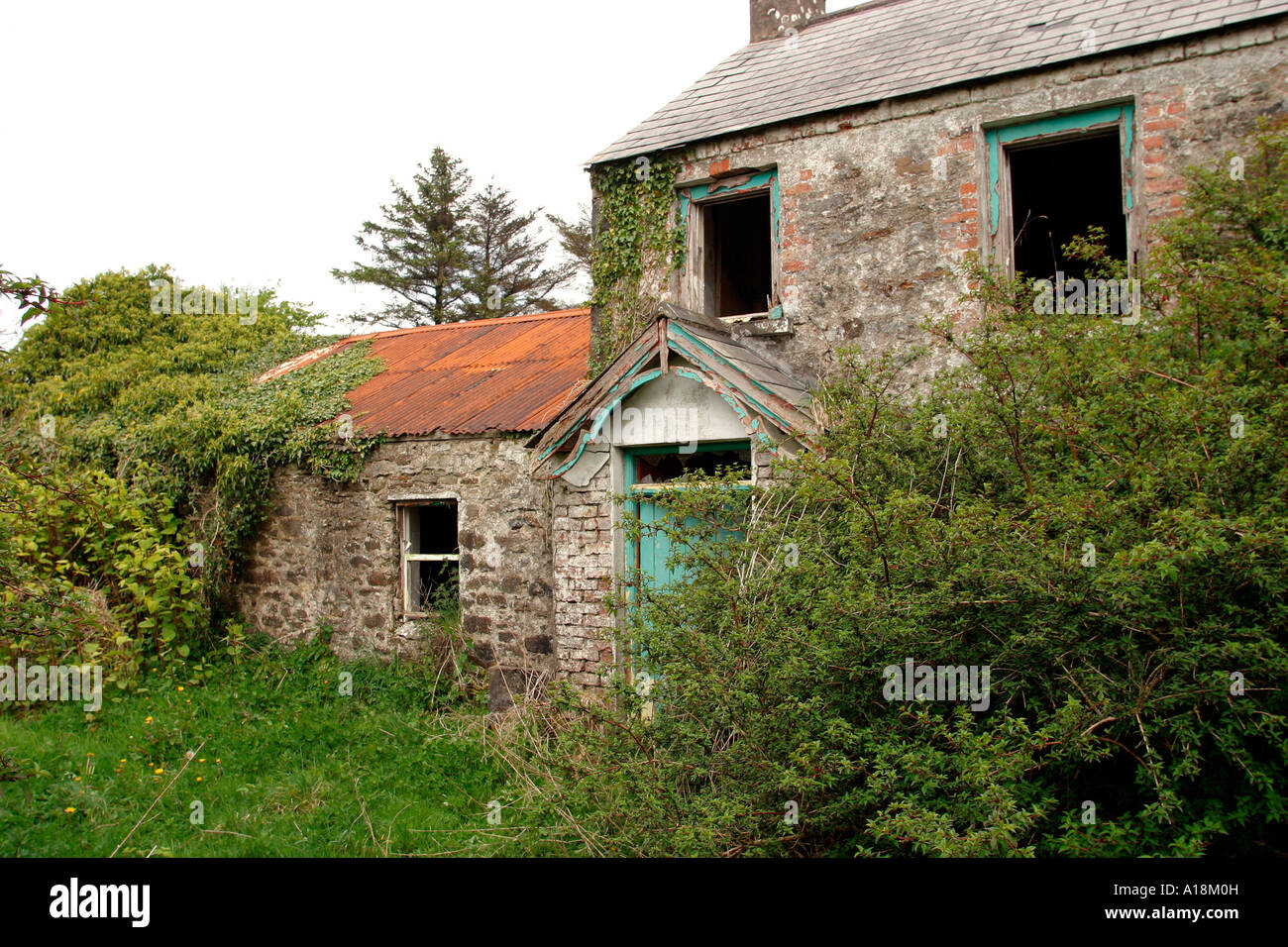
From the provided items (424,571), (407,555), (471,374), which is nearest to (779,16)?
(471,374)

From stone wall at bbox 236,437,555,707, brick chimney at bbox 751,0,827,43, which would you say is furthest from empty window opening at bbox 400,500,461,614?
brick chimney at bbox 751,0,827,43

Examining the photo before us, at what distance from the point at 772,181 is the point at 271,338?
11182mm

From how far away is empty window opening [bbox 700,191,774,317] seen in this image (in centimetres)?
938

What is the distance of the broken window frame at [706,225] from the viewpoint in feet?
27.7

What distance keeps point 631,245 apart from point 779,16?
151 inches

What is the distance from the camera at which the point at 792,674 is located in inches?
180

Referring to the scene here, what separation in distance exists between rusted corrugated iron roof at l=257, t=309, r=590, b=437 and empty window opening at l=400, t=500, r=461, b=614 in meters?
1.08

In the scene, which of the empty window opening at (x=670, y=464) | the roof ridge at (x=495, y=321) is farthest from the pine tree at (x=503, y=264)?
the empty window opening at (x=670, y=464)

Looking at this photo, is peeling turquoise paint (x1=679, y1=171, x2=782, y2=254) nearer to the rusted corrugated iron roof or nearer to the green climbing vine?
the green climbing vine

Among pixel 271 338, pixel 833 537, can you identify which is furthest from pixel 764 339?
pixel 271 338

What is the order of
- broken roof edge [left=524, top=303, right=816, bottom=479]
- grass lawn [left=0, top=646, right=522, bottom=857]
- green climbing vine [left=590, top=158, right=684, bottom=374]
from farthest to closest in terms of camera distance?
1. green climbing vine [left=590, top=158, right=684, bottom=374]
2. broken roof edge [left=524, top=303, right=816, bottom=479]
3. grass lawn [left=0, top=646, right=522, bottom=857]

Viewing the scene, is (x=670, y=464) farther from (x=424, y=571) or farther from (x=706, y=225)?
(x=424, y=571)

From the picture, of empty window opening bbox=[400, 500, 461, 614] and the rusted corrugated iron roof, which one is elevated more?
the rusted corrugated iron roof

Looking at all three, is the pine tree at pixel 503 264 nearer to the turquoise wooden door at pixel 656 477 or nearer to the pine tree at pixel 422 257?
the pine tree at pixel 422 257
